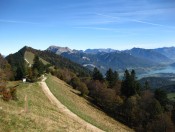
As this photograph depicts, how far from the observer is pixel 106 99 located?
92.6 metres

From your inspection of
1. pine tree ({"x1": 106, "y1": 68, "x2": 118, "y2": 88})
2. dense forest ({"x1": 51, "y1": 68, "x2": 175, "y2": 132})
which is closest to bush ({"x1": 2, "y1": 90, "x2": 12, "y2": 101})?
dense forest ({"x1": 51, "y1": 68, "x2": 175, "y2": 132})

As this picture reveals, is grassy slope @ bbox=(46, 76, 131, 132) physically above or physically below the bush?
below

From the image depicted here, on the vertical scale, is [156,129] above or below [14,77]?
below

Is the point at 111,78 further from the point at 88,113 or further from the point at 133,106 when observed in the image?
the point at 88,113

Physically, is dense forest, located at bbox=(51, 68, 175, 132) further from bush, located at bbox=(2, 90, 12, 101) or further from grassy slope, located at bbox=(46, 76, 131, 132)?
bush, located at bbox=(2, 90, 12, 101)

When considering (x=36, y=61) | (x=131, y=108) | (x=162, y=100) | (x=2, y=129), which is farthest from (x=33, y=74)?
(x=2, y=129)

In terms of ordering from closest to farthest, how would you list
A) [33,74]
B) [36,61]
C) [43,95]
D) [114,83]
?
[43,95] < [33,74] < [36,61] < [114,83]

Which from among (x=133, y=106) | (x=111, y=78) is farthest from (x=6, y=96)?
(x=111, y=78)

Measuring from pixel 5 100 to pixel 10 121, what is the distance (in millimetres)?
13439

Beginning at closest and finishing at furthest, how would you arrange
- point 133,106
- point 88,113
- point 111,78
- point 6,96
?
1. point 6,96
2. point 88,113
3. point 133,106
4. point 111,78

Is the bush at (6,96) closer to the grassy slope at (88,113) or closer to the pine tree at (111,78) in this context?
the grassy slope at (88,113)

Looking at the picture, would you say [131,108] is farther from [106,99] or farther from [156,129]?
[156,129]

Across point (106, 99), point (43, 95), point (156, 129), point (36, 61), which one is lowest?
point (156, 129)

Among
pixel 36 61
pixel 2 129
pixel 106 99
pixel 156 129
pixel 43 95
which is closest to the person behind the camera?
pixel 2 129
